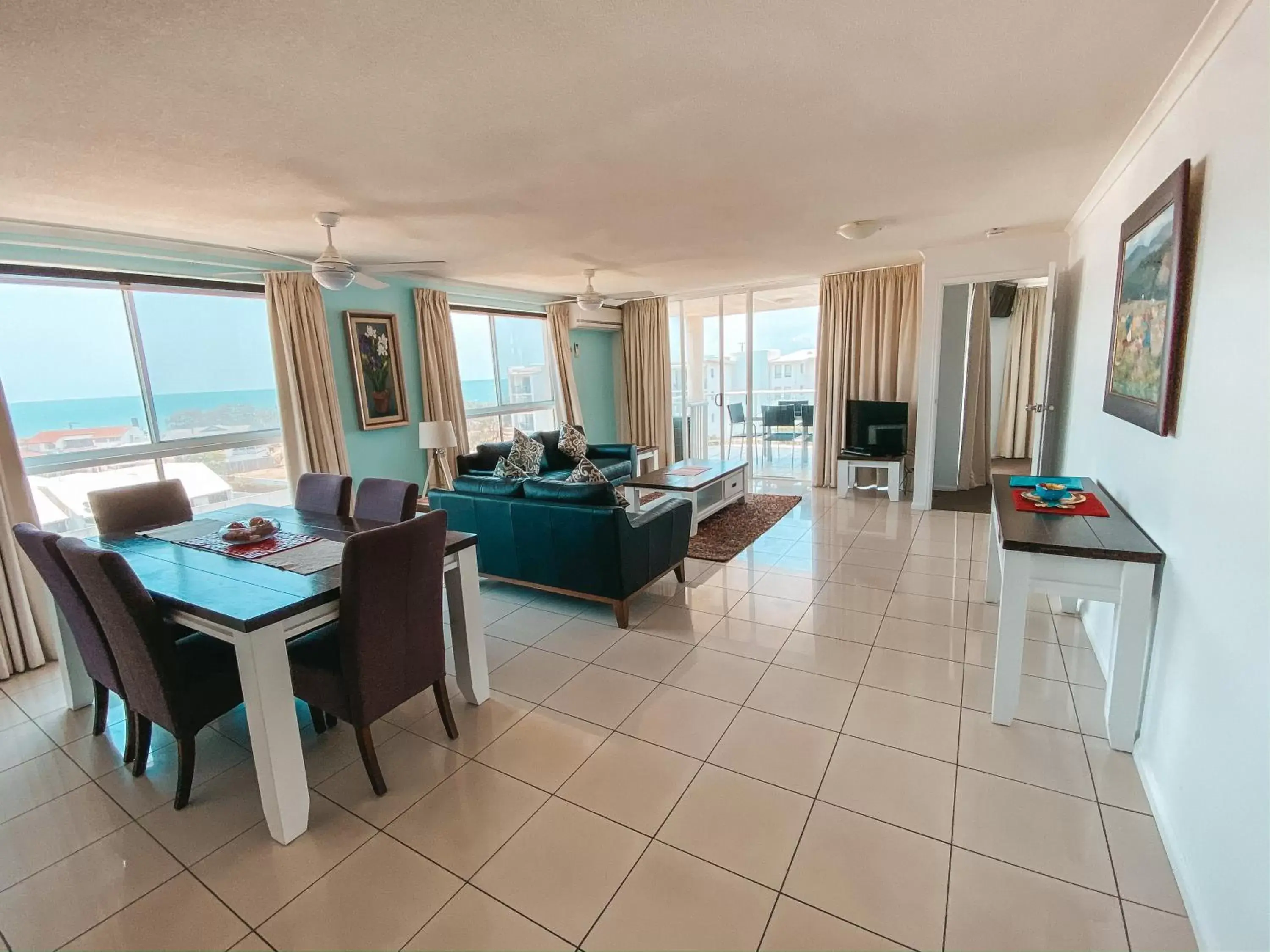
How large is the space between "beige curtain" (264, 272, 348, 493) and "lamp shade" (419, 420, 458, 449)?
661mm

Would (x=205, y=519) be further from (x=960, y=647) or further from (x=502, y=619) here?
(x=960, y=647)

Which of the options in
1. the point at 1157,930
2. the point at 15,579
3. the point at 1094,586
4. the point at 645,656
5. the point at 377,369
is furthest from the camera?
the point at 377,369

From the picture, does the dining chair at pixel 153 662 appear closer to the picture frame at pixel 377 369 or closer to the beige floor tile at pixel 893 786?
the beige floor tile at pixel 893 786

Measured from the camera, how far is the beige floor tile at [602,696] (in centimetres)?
236

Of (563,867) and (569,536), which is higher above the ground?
(569,536)

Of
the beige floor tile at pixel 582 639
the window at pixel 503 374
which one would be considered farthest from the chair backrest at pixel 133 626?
the window at pixel 503 374

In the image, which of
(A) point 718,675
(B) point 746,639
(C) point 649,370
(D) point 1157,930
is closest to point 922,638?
(B) point 746,639

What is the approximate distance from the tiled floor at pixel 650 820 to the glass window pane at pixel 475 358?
3.98 metres

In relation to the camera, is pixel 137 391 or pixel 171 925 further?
pixel 137 391

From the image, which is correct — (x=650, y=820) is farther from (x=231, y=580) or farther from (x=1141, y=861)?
(x=231, y=580)

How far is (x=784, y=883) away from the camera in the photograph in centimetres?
155

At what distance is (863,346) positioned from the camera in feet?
19.7

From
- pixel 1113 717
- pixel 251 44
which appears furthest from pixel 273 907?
pixel 1113 717

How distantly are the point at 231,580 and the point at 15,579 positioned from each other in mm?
2051
